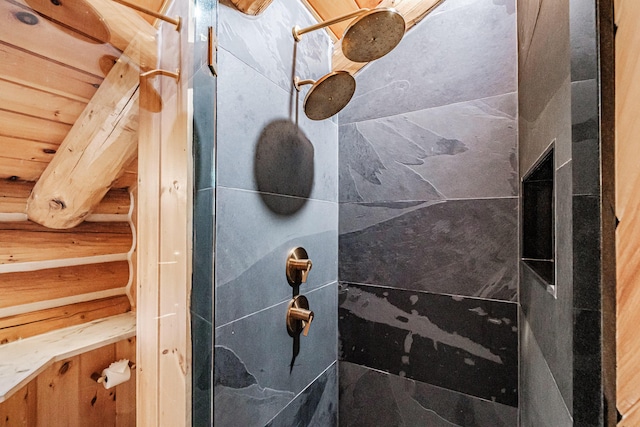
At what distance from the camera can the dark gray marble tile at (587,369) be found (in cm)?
36

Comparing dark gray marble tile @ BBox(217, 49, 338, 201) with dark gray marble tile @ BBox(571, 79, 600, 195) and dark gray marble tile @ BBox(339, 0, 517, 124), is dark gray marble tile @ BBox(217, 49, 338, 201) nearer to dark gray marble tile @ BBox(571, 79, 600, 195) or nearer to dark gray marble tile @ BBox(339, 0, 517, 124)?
dark gray marble tile @ BBox(339, 0, 517, 124)

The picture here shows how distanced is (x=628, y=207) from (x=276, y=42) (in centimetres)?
100

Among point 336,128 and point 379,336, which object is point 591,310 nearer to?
point 379,336

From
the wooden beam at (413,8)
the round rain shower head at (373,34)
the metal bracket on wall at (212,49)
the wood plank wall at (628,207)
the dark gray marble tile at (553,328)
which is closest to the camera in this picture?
the wood plank wall at (628,207)

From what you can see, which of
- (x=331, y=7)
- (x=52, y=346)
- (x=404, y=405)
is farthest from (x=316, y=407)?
(x=331, y=7)

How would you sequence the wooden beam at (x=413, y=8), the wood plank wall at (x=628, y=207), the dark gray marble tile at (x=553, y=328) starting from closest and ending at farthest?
the wood plank wall at (x=628, y=207) < the dark gray marble tile at (x=553, y=328) < the wooden beam at (x=413, y=8)

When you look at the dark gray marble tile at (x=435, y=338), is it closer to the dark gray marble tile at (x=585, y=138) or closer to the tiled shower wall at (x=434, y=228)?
the tiled shower wall at (x=434, y=228)

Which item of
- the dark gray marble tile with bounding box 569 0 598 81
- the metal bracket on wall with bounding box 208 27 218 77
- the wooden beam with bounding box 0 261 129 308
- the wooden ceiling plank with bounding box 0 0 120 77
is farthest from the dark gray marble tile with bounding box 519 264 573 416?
the wooden ceiling plank with bounding box 0 0 120 77

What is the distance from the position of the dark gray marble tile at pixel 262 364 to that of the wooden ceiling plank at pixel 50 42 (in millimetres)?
917

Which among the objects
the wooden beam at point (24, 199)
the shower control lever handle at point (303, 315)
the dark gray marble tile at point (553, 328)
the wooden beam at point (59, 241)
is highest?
the wooden beam at point (24, 199)

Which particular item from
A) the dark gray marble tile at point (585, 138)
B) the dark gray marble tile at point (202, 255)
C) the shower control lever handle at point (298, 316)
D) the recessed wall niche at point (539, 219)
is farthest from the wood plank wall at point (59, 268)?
the recessed wall niche at point (539, 219)

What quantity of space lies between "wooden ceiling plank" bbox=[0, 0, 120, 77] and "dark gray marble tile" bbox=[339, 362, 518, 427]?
5.00 feet

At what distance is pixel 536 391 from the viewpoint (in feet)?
2.27

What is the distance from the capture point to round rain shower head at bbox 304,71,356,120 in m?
0.86
